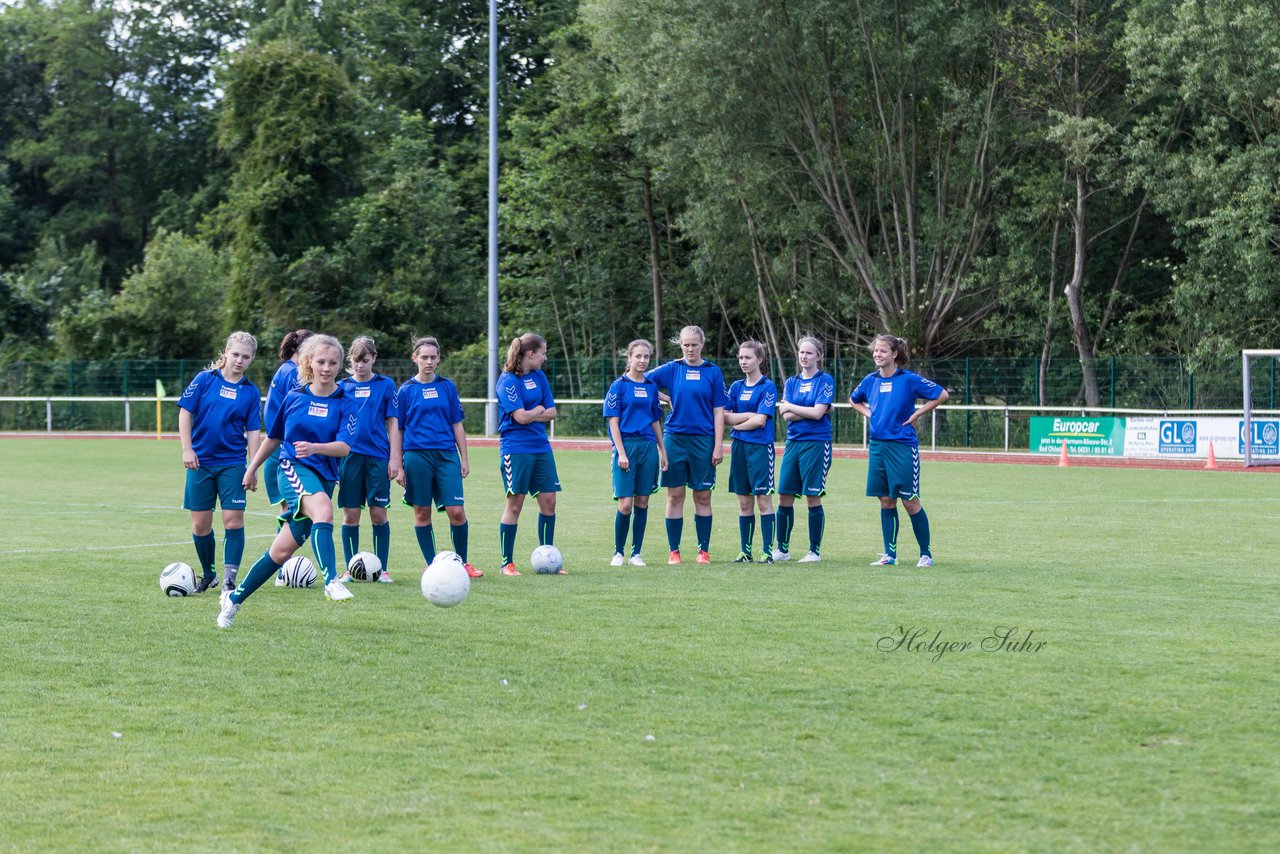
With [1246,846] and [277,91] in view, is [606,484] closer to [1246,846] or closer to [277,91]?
[1246,846]

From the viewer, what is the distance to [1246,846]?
14.8 ft

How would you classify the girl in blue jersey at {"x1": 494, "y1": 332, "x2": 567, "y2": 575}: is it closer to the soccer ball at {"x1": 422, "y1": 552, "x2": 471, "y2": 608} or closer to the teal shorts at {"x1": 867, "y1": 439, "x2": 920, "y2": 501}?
the soccer ball at {"x1": 422, "y1": 552, "x2": 471, "y2": 608}

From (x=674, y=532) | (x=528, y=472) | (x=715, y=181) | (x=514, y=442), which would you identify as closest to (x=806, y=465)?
(x=674, y=532)

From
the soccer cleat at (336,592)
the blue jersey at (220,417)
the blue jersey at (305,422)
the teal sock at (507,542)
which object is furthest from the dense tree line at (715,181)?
the blue jersey at (305,422)

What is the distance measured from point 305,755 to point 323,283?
44.0m

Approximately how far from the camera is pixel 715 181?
36.8m

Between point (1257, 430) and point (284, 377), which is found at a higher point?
point (284, 377)

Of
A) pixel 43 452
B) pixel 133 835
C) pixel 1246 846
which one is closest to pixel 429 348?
pixel 133 835

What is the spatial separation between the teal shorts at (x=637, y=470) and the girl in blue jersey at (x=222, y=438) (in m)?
2.92

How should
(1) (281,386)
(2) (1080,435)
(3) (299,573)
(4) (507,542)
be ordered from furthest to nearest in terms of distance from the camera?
(2) (1080,435), (4) (507,542), (3) (299,573), (1) (281,386)

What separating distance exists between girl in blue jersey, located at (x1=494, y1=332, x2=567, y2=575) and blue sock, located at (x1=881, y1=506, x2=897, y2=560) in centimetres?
256

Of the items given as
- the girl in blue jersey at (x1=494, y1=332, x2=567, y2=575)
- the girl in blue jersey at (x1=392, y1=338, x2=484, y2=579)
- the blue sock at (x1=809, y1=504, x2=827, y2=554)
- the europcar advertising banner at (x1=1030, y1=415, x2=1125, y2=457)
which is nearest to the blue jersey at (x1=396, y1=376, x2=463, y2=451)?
the girl in blue jersey at (x1=392, y1=338, x2=484, y2=579)

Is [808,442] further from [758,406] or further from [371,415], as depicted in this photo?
[371,415]

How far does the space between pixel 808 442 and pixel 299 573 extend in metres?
4.12
